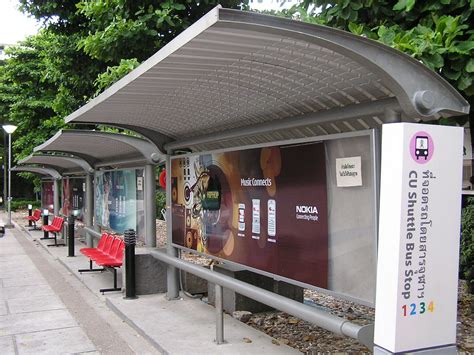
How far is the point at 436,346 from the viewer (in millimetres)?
2789

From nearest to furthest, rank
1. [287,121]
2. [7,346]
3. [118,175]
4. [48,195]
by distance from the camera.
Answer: [287,121], [7,346], [118,175], [48,195]

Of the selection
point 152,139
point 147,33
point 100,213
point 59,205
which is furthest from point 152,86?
point 59,205

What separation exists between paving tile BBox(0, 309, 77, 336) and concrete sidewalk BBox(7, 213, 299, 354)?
61 cm

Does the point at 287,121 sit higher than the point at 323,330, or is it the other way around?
the point at 287,121

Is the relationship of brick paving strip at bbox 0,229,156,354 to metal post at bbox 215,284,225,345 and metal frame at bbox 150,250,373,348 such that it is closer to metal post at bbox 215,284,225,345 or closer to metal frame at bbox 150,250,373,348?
metal post at bbox 215,284,225,345

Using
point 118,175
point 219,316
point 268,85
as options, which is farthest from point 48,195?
point 268,85

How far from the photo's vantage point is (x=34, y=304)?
279 inches

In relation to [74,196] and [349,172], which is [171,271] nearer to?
[349,172]

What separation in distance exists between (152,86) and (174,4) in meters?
4.44

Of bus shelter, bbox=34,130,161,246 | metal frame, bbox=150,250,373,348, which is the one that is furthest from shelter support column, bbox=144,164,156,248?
metal frame, bbox=150,250,373,348

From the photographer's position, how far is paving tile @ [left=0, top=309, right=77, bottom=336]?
589cm

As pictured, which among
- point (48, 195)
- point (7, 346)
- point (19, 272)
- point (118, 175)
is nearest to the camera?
point (7, 346)

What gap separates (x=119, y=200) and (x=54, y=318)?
291cm

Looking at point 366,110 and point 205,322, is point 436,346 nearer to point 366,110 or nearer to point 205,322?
point 366,110
